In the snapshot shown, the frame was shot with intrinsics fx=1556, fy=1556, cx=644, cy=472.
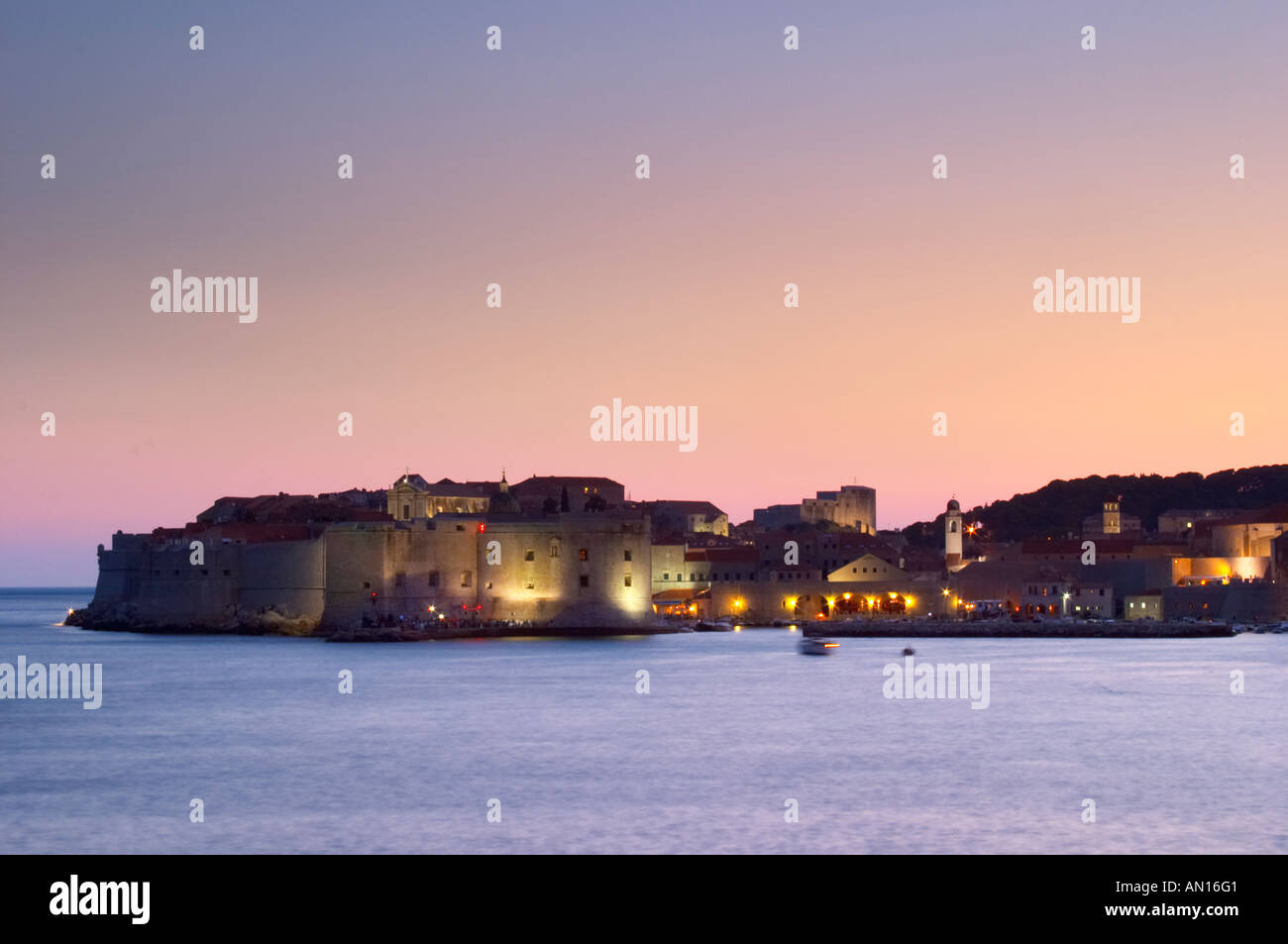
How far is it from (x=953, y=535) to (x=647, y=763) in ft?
106

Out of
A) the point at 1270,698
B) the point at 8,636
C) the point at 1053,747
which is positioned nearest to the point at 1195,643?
the point at 1270,698

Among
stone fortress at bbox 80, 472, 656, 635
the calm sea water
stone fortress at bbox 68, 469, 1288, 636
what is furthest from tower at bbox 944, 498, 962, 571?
the calm sea water

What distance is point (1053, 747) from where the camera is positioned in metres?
15.0

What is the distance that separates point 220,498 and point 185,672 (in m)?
27.1

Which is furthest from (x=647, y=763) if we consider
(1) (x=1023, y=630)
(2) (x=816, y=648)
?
(1) (x=1023, y=630)

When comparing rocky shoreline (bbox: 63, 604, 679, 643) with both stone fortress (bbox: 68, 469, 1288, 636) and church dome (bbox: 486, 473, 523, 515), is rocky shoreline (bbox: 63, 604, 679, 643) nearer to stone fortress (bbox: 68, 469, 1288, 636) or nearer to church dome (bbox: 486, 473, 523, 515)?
stone fortress (bbox: 68, 469, 1288, 636)

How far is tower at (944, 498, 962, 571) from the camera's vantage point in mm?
44688

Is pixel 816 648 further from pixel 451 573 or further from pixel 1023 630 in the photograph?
pixel 451 573

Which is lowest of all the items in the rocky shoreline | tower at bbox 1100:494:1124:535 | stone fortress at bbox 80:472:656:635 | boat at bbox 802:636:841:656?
boat at bbox 802:636:841:656

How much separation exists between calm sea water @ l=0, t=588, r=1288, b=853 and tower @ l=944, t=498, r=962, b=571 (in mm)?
17844

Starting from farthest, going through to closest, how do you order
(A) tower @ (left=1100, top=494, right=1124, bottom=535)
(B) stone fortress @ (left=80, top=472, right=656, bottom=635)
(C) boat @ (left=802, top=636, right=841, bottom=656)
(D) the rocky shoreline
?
(A) tower @ (left=1100, top=494, right=1124, bottom=535), (B) stone fortress @ (left=80, top=472, right=656, bottom=635), (D) the rocky shoreline, (C) boat @ (left=802, top=636, right=841, bottom=656)

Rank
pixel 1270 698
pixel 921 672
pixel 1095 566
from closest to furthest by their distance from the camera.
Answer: pixel 1270 698 < pixel 921 672 < pixel 1095 566
